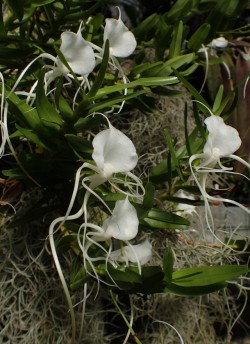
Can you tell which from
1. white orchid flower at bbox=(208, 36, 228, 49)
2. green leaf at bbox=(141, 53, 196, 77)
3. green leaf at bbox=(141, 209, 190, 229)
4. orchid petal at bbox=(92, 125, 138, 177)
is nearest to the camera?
orchid petal at bbox=(92, 125, 138, 177)

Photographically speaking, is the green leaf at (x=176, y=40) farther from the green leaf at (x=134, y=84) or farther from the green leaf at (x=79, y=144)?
the green leaf at (x=79, y=144)

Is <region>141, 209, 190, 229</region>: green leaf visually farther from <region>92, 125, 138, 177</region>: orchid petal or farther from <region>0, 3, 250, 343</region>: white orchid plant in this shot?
<region>92, 125, 138, 177</region>: orchid petal

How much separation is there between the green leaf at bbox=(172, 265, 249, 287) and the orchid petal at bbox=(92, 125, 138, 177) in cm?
15

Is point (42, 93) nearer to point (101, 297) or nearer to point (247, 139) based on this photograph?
point (101, 297)

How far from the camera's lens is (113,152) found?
50 centimetres

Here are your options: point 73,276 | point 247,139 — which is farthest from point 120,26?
point 247,139

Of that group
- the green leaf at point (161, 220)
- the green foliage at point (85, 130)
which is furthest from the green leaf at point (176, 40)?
the green leaf at point (161, 220)

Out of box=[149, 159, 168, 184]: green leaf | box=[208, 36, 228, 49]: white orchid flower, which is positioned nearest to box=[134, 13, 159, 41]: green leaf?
box=[208, 36, 228, 49]: white orchid flower

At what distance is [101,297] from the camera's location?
0.74m

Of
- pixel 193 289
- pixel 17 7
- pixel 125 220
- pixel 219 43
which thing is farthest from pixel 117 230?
pixel 219 43

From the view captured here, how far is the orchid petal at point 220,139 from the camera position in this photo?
1.82 feet

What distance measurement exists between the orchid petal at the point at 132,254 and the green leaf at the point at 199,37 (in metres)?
0.32

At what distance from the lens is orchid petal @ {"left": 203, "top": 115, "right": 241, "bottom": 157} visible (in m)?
0.55

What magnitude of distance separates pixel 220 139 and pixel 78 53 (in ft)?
0.48
